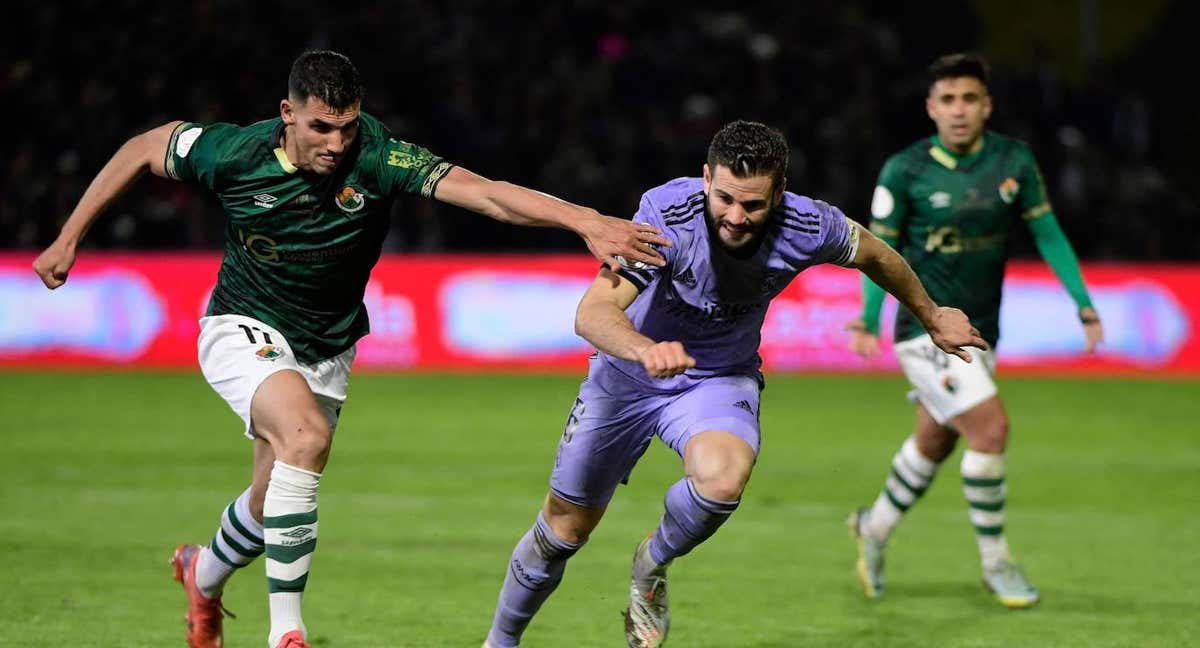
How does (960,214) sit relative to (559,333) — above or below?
above

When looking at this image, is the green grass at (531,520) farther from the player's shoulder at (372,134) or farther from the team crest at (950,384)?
the player's shoulder at (372,134)

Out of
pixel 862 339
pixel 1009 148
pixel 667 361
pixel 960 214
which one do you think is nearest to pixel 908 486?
pixel 862 339

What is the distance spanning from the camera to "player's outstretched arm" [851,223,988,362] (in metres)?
5.44

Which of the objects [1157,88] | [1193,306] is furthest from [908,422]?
[1157,88]

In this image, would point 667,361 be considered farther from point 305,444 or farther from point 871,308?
point 871,308

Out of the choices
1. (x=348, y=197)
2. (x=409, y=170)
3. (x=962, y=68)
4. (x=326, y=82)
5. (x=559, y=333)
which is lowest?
(x=559, y=333)

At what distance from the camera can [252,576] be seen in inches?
295

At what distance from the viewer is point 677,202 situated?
5316 mm

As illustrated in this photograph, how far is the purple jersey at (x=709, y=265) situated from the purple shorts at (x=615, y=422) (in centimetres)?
6

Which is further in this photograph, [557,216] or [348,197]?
[348,197]

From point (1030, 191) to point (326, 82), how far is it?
3676 mm

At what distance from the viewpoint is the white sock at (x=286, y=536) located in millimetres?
5344

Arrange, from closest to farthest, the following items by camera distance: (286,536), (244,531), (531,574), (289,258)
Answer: (286,536) < (531,574) < (289,258) < (244,531)

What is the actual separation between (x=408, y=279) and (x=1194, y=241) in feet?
30.2
